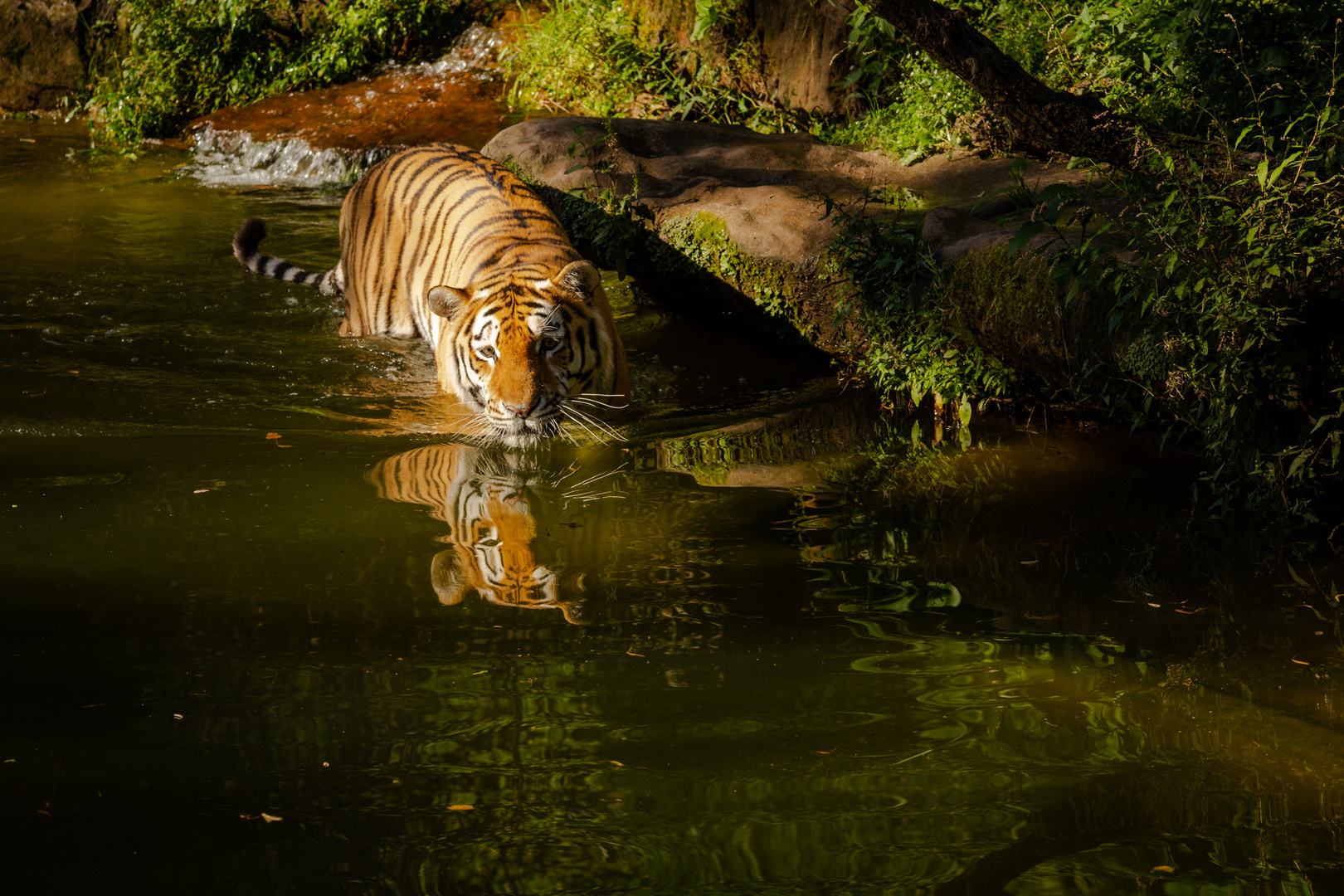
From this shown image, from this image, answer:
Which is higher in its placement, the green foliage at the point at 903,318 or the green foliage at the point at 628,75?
the green foliage at the point at 628,75

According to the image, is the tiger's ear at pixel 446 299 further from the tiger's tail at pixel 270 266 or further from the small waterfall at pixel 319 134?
the small waterfall at pixel 319 134

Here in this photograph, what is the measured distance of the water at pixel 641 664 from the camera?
223 centimetres

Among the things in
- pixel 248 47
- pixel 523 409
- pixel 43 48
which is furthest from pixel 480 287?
pixel 43 48

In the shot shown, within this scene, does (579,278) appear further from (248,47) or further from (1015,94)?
(248,47)

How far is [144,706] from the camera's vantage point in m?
2.66

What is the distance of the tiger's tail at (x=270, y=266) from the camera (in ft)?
21.2

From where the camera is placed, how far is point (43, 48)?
37.1 feet

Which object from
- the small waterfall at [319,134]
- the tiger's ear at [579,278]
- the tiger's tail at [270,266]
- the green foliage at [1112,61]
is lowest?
the tiger's tail at [270,266]

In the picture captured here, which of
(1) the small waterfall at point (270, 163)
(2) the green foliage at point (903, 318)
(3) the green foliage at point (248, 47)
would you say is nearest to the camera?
(2) the green foliage at point (903, 318)

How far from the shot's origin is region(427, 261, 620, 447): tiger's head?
14.5 ft

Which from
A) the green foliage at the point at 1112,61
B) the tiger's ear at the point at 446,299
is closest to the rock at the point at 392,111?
the green foliage at the point at 1112,61

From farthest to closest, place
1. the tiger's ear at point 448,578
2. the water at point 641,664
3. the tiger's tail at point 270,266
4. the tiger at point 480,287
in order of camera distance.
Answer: the tiger's tail at point 270,266 → the tiger at point 480,287 → the tiger's ear at point 448,578 → the water at point 641,664

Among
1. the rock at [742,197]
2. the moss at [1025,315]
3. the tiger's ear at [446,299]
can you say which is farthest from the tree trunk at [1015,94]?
the tiger's ear at [446,299]

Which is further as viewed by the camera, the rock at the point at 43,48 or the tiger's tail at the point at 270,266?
the rock at the point at 43,48
